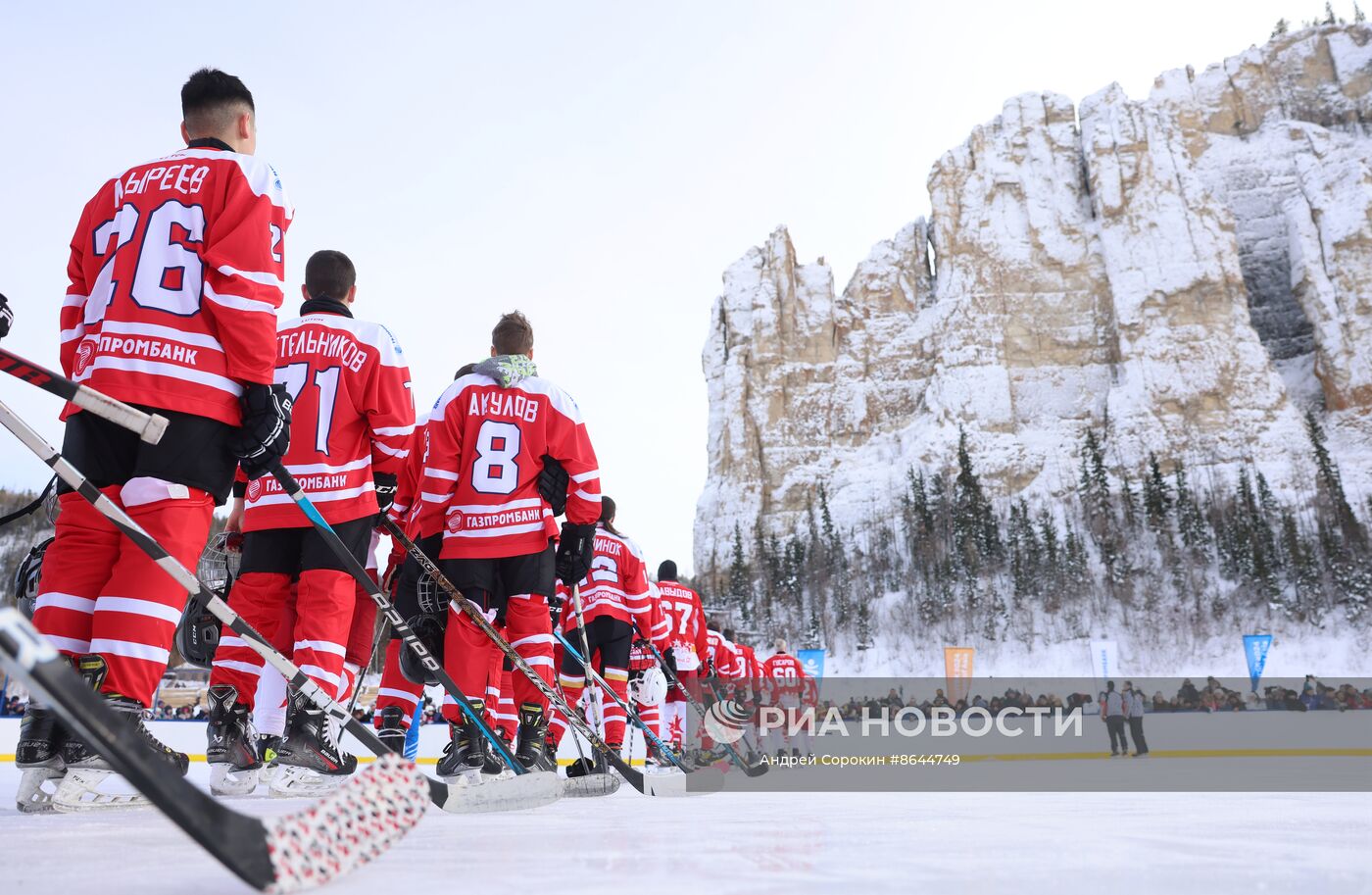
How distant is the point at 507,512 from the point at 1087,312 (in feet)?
242

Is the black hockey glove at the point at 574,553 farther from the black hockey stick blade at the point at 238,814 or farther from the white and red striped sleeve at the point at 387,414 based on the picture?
the black hockey stick blade at the point at 238,814

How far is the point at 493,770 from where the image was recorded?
3.37 m

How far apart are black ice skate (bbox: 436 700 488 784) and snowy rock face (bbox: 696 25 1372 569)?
64.3 meters

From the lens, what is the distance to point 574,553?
13.4 ft

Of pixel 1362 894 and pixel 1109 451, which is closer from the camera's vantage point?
pixel 1362 894

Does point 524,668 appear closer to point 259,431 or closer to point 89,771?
point 259,431

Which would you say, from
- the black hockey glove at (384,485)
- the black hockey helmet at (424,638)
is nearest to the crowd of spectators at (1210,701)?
the black hockey helmet at (424,638)

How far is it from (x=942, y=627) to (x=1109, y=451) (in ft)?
73.1

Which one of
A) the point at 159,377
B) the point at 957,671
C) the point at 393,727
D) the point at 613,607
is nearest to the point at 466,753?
the point at 393,727

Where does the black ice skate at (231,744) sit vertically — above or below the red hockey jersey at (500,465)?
below

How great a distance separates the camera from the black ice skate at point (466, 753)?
11.2 ft

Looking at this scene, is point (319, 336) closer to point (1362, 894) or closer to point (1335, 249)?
point (1362, 894)

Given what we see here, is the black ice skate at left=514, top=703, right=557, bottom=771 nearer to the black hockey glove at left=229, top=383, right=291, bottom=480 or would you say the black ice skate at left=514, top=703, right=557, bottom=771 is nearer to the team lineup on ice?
the team lineup on ice

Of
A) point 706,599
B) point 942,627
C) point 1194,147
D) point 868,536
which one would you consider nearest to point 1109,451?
point 868,536
